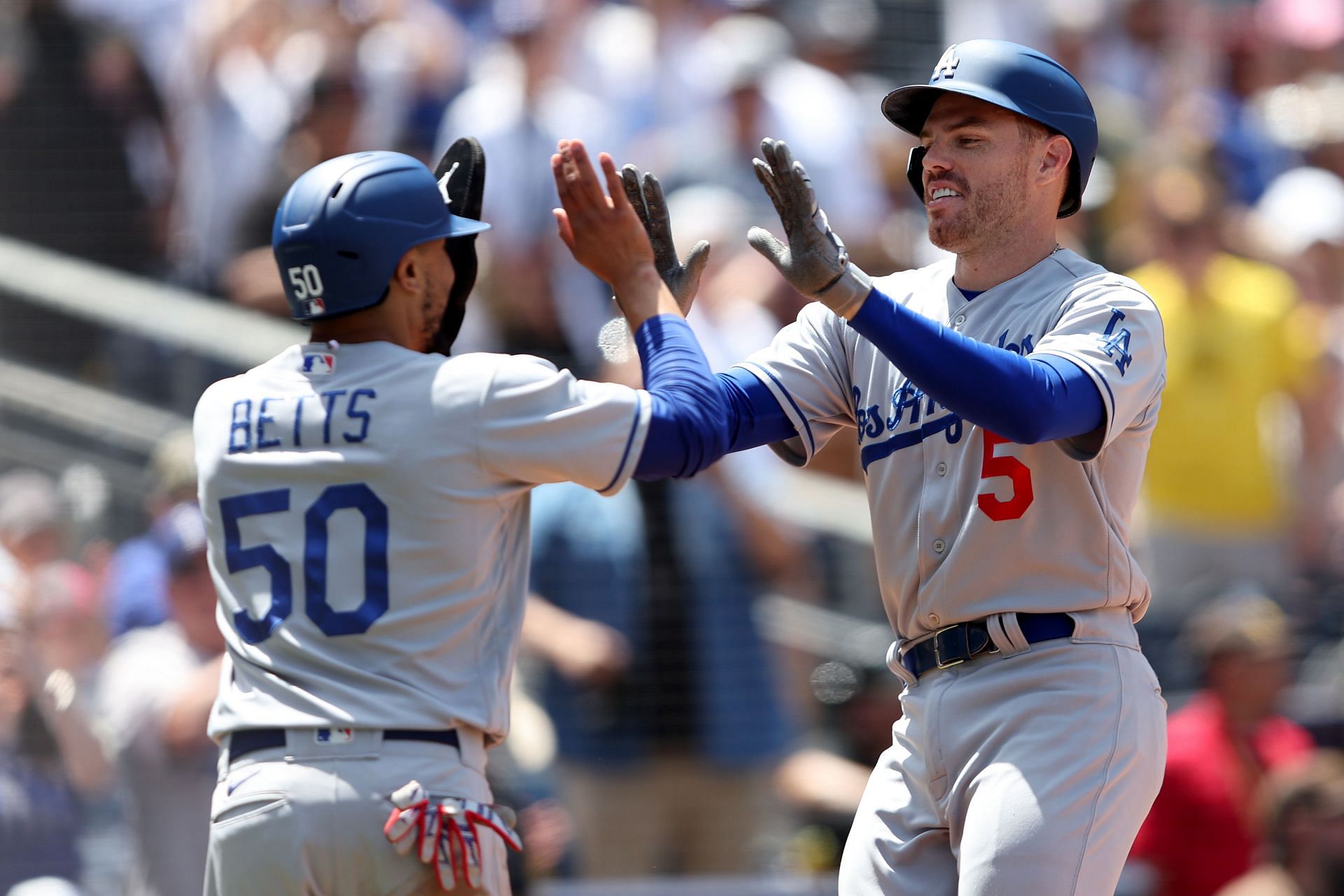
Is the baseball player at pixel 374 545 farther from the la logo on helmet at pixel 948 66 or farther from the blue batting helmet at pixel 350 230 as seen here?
the la logo on helmet at pixel 948 66

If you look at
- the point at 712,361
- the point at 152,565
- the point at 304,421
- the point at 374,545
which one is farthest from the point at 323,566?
the point at 712,361

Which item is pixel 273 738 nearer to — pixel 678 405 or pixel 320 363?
pixel 320 363

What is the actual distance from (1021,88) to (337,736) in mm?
1722

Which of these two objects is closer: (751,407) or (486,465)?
(486,465)

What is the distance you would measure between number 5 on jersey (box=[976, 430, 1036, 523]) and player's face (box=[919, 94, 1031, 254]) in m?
0.42

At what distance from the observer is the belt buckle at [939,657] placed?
3.20m

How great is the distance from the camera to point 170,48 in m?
8.19

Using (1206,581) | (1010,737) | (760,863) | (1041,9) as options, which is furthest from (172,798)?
(1041,9)

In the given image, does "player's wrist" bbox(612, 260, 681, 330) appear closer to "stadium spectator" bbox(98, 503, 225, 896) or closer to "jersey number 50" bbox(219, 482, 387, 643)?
"jersey number 50" bbox(219, 482, 387, 643)

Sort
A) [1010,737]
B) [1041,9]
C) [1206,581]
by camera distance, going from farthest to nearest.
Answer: [1041,9] → [1206,581] → [1010,737]

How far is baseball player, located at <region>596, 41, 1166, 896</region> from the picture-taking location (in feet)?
9.84

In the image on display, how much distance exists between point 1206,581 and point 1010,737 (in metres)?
4.22

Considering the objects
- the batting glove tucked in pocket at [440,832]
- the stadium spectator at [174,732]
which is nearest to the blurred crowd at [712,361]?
the stadium spectator at [174,732]

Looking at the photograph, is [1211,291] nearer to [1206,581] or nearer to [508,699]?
[1206,581]
